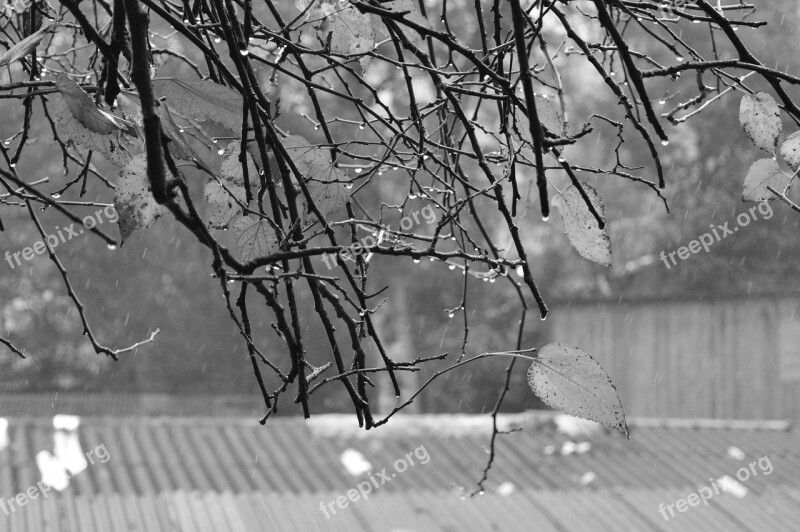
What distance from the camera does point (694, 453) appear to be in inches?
249

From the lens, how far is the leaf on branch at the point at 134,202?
2.26ft

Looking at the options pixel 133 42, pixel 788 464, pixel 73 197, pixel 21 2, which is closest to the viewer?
pixel 133 42

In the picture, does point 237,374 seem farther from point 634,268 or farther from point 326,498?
point 326,498

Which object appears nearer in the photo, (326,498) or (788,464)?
(326,498)

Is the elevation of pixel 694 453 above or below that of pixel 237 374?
above

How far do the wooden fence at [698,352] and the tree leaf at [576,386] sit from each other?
1000 cm

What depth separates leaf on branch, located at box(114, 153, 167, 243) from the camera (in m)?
0.69

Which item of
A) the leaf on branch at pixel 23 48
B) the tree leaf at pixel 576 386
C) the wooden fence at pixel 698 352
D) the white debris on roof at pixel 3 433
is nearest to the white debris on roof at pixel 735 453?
the wooden fence at pixel 698 352

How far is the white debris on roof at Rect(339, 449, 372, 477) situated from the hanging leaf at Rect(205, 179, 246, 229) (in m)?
4.80

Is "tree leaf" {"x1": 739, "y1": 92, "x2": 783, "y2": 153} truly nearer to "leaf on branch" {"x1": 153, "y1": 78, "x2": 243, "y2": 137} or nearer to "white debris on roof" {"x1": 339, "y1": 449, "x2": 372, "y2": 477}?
"leaf on branch" {"x1": 153, "y1": 78, "x2": 243, "y2": 137}

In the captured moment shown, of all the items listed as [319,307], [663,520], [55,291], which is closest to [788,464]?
[663,520]

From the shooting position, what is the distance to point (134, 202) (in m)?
0.69

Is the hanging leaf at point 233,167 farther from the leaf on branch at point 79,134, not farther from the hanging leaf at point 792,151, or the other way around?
the hanging leaf at point 792,151

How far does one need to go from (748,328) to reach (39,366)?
1068 cm
